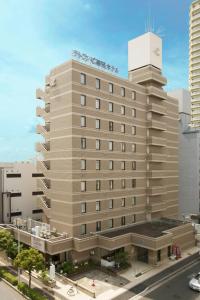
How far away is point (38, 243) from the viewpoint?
46625 millimetres

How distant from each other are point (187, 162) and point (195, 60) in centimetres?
8752

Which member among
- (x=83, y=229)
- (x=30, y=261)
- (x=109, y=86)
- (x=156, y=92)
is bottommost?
(x=30, y=261)

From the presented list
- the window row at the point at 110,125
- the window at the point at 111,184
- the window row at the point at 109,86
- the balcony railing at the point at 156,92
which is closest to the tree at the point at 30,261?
the window at the point at 111,184

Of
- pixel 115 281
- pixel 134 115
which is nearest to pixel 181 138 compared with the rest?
pixel 134 115

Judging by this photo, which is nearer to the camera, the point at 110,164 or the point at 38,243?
the point at 38,243

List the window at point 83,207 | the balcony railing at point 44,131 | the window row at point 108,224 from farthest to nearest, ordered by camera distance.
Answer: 1. the balcony railing at point 44,131
2. the window at point 83,207
3. the window row at point 108,224

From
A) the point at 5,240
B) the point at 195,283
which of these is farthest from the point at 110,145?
the point at 195,283

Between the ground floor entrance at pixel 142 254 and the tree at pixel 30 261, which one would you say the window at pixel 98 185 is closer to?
the ground floor entrance at pixel 142 254

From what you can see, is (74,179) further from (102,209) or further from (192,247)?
(192,247)

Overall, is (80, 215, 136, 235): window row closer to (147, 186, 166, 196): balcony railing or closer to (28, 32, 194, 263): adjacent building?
(28, 32, 194, 263): adjacent building

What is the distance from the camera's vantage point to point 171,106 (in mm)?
71000

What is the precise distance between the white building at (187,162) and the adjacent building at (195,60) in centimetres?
6648

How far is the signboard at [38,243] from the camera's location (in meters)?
45.4

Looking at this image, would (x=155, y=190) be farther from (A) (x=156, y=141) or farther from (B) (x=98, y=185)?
(B) (x=98, y=185)
